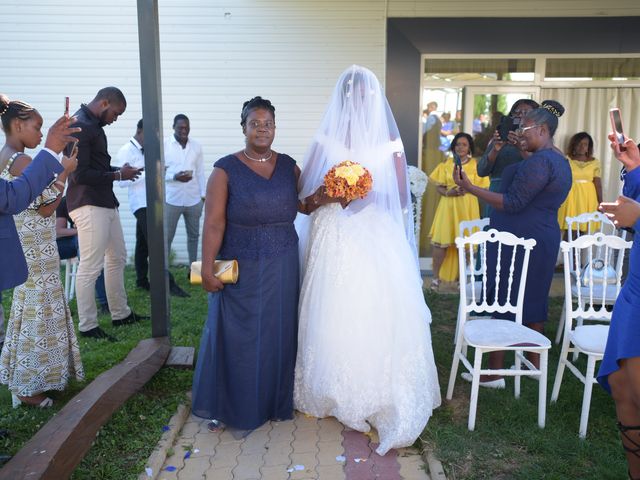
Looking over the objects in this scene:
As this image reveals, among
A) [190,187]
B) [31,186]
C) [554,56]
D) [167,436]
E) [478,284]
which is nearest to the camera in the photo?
[31,186]

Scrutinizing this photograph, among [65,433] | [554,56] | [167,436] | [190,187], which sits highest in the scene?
[554,56]

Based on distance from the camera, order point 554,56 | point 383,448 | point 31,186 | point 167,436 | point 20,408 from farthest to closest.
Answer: point 554,56 < point 20,408 < point 167,436 < point 383,448 < point 31,186

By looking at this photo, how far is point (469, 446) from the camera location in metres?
3.68

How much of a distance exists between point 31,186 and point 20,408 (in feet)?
6.53

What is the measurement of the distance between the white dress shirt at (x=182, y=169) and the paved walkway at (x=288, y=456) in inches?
168

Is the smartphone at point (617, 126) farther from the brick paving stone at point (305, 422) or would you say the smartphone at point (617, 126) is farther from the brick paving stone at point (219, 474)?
the brick paving stone at point (219, 474)

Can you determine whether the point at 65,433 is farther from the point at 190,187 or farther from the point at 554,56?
the point at 554,56

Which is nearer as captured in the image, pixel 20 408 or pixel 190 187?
pixel 20 408

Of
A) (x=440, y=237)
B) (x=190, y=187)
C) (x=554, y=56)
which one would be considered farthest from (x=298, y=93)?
(x=554, y=56)

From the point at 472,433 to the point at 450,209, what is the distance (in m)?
4.37

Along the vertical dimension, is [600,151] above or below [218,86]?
below

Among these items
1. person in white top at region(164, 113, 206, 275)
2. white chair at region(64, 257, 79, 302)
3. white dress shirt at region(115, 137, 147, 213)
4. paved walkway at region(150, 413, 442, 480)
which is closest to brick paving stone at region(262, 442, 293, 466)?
paved walkway at region(150, 413, 442, 480)

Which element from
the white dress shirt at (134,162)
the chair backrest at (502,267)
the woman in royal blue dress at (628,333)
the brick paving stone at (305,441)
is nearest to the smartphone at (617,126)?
the woman in royal blue dress at (628,333)

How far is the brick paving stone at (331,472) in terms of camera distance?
343 centimetres
